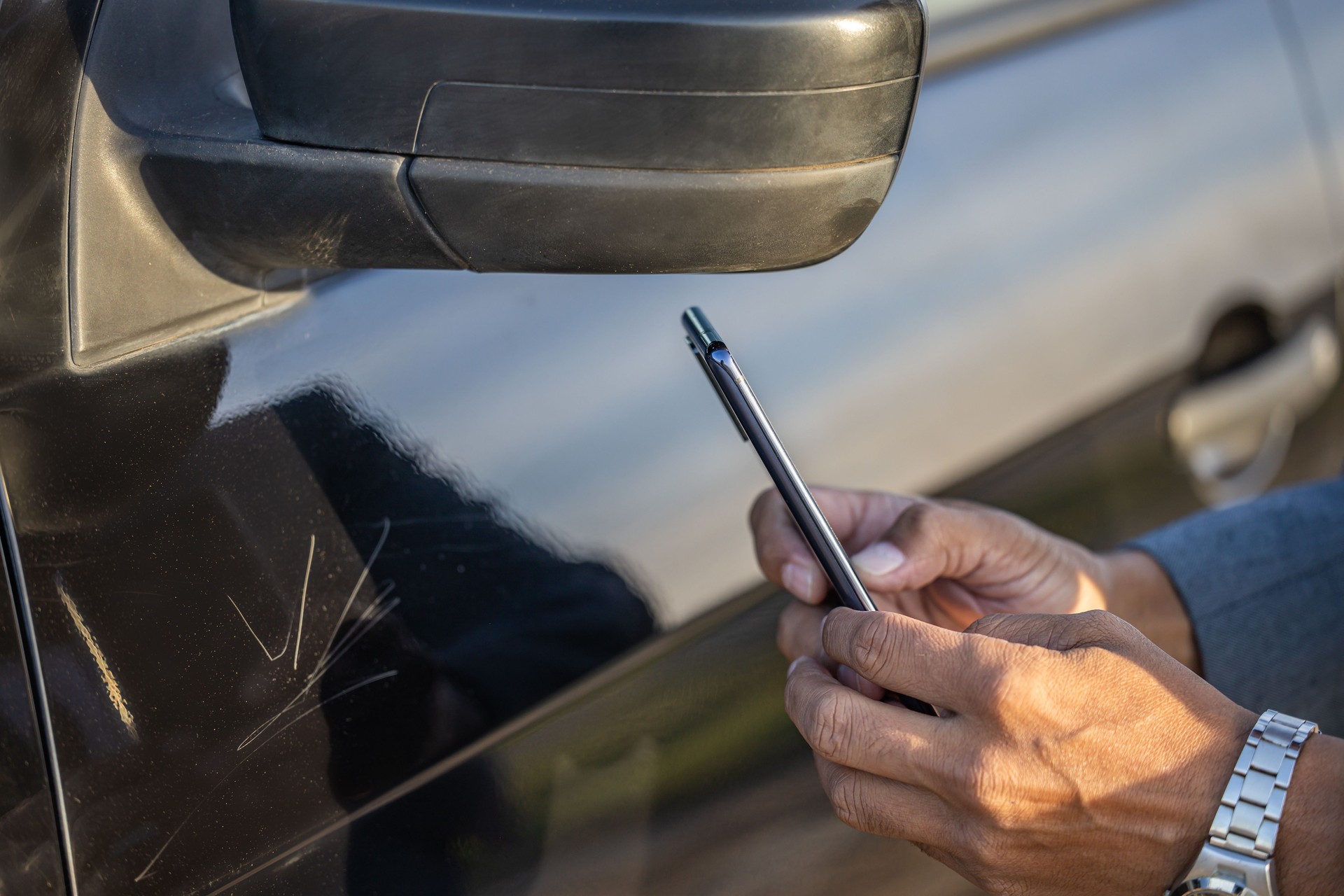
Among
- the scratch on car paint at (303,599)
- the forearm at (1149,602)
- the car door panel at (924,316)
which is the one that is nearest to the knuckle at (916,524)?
the car door panel at (924,316)

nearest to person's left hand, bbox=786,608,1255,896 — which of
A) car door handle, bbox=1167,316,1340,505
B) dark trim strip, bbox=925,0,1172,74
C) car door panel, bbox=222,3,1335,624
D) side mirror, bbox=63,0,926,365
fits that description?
car door panel, bbox=222,3,1335,624

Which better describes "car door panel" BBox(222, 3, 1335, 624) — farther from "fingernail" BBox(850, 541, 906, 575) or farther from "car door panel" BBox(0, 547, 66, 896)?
"car door panel" BBox(0, 547, 66, 896)

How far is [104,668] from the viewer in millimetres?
839

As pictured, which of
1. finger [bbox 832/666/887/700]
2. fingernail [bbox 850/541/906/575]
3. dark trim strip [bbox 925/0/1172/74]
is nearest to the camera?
finger [bbox 832/666/887/700]

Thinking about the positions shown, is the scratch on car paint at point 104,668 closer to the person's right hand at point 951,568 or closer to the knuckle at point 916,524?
the person's right hand at point 951,568

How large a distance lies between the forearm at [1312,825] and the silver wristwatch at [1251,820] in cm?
3

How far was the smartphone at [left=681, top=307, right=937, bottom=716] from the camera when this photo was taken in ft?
3.09

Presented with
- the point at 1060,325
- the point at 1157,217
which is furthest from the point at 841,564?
the point at 1157,217

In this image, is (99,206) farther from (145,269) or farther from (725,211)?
(725,211)

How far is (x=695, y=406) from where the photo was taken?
1.15m

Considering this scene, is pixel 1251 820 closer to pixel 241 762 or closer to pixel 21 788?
pixel 241 762

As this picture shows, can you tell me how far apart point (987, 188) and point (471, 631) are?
2.95 feet

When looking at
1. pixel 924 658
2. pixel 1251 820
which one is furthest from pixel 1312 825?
pixel 924 658

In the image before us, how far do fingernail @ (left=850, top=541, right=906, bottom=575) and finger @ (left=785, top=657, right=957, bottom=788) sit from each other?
258 mm
